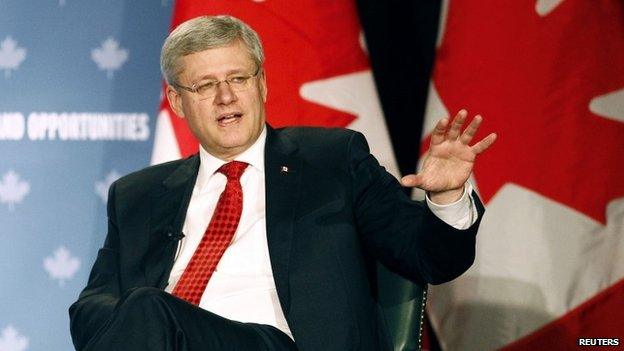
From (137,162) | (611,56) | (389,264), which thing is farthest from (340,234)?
(137,162)

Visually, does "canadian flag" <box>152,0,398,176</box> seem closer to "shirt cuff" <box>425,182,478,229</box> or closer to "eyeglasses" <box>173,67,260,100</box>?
"eyeglasses" <box>173,67,260,100</box>

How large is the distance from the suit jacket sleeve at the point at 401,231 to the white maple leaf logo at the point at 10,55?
6.05ft

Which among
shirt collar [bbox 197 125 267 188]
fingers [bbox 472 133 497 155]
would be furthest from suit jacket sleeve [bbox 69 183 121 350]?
fingers [bbox 472 133 497 155]

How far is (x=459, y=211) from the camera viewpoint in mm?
1844

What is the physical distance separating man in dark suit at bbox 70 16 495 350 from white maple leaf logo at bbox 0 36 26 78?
139 centimetres

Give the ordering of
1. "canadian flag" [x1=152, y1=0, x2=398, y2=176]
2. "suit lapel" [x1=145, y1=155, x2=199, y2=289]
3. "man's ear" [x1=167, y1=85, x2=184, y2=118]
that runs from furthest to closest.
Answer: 1. "canadian flag" [x1=152, y1=0, x2=398, y2=176]
2. "man's ear" [x1=167, y1=85, x2=184, y2=118]
3. "suit lapel" [x1=145, y1=155, x2=199, y2=289]

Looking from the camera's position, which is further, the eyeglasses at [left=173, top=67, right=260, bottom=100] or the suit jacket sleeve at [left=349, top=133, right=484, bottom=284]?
the eyeglasses at [left=173, top=67, right=260, bottom=100]

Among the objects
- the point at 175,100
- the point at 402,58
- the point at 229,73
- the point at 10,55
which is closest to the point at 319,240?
the point at 229,73

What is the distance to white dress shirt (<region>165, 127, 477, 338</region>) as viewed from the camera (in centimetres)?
199

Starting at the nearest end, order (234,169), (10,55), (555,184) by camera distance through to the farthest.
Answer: (234,169), (555,184), (10,55)

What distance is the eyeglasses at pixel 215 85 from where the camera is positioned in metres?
2.16

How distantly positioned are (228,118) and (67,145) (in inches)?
58.8

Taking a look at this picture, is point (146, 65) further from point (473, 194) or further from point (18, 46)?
point (473, 194)

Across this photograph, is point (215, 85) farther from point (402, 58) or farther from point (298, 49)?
point (402, 58)
